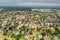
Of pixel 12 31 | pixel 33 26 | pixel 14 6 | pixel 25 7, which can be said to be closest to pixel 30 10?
pixel 25 7

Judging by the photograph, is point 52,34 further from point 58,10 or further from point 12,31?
point 58,10

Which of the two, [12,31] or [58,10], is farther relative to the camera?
[58,10]

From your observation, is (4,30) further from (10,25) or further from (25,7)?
(25,7)

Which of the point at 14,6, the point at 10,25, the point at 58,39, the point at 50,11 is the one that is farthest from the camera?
the point at 50,11

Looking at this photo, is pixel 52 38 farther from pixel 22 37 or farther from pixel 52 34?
pixel 22 37

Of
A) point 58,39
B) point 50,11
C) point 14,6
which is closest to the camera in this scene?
point 58,39

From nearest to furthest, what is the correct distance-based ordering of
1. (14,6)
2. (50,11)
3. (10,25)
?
1. (10,25)
2. (14,6)
3. (50,11)

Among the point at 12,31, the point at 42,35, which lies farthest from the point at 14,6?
the point at 42,35

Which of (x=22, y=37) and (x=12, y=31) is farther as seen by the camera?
(x=12, y=31)

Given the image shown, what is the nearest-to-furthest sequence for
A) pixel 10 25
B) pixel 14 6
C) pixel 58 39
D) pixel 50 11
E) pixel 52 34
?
pixel 58 39 → pixel 52 34 → pixel 10 25 → pixel 14 6 → pixel 50 11
